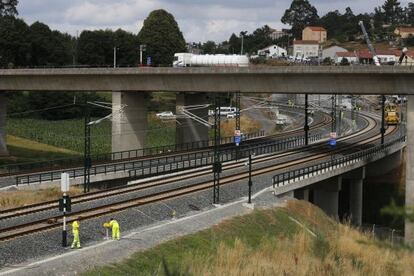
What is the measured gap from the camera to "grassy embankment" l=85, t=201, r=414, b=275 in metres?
21.8

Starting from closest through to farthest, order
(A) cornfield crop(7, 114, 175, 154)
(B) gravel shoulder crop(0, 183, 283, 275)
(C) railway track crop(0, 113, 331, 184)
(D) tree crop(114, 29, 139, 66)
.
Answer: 1. (B) gravel shoulder crop(0, 183, 283, 275)
2. (C) railway track crop(0, 113, 331, 184)
3. (A) cornfield crop(7, 114, 175, 154)
4. (D) tree crop(114, 29, 139, 66)

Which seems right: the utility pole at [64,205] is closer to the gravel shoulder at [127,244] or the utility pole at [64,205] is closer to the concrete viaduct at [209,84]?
the gravel shoulder at [127,244]

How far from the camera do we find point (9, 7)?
5817 inches

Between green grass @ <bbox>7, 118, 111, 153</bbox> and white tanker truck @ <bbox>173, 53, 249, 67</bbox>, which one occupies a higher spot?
white tanker truck @ <bbox>173, 53, 249, 67</bbox>

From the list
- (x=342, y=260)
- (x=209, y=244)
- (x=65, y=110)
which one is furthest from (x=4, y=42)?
(x=342, y=260)

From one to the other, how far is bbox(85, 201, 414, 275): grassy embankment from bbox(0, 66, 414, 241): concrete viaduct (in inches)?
426

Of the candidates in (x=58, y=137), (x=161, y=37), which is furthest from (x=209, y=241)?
(x=161, y=37)

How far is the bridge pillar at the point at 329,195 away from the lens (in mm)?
56406

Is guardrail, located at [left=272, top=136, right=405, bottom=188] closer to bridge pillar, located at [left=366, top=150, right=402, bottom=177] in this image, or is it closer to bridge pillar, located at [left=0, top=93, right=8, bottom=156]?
bridge pillar, located at [left=366, top=150, right=402, bottom=177]

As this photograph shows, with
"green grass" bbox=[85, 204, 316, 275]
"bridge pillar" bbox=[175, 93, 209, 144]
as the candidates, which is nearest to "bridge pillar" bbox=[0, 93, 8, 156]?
"bridge pillar" bbox=[175, 93, 209, 144]

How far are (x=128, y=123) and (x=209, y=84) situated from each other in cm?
1013

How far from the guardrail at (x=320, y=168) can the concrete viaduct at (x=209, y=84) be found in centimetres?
132

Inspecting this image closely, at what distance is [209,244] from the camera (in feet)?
98.5

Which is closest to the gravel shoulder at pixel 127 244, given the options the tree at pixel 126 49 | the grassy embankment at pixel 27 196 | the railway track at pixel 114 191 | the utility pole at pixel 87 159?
the railway track at pixel 114 191
